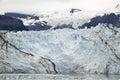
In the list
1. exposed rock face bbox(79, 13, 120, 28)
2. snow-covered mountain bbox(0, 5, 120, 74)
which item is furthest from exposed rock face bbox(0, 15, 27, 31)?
snow-covered mountain bbox(0, 5, 120, 74)

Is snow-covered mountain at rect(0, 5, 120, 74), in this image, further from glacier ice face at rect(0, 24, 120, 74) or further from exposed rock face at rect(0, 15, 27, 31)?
exposed rock face at rect(0, 15, 27, 31)

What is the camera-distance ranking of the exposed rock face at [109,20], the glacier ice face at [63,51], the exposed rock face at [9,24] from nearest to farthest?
the glacier ice face at [63,51], the exposed rock face at [9,24], the exposed rock face at [109,20]

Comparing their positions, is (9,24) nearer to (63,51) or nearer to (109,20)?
(109,20)

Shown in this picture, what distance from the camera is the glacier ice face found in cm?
8469

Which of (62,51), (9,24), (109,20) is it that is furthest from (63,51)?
(109,20)

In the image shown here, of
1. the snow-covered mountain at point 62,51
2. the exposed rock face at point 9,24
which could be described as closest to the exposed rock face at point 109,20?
the exposed rock face at point 9,24

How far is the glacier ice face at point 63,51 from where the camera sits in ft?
278

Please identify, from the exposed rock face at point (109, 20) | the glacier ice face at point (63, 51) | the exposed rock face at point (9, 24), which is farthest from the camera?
the exposed rock face at point (109, 20)

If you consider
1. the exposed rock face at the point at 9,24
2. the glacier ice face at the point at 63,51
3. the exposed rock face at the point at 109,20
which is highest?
the glacier ice face at the point at 63,51

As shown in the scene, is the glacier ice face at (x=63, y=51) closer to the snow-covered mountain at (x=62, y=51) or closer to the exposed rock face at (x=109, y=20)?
the snow-covered mountain at (x=62, y=51)

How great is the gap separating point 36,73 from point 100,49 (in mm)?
12434

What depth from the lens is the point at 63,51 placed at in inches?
3506

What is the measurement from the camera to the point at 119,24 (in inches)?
7318

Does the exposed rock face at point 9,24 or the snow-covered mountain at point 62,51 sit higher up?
the snow-covered mountain at point 62,51
